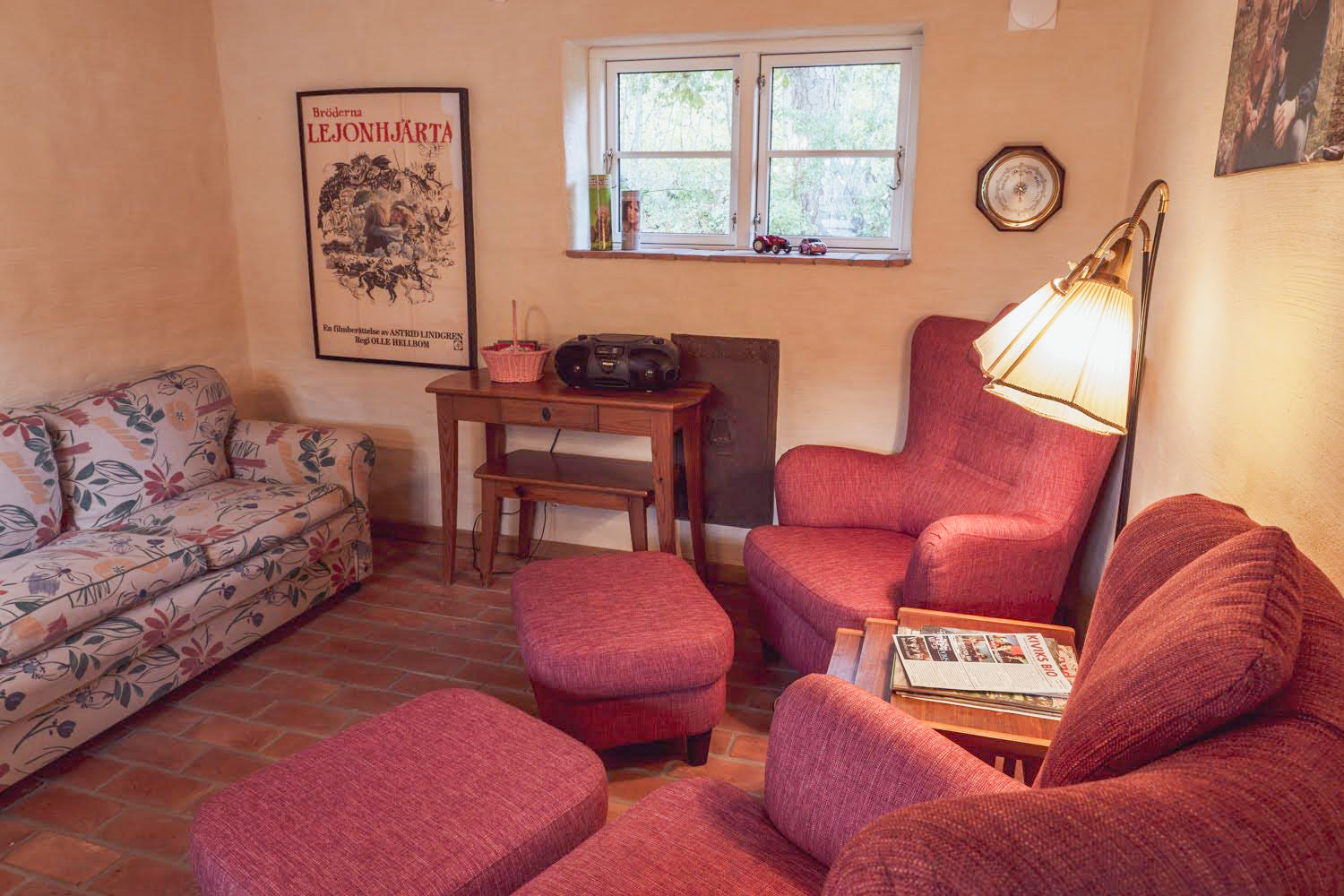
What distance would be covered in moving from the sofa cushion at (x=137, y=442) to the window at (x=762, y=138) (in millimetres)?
1694

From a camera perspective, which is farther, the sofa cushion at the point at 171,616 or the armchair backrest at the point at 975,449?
the armchair backrest at the point at 975,449

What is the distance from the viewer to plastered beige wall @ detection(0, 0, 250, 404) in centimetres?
299

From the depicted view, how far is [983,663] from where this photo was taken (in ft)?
5.95

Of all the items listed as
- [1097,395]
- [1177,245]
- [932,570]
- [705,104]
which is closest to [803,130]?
[705,104]

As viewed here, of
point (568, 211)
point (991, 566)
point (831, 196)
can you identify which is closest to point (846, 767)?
point (991, 566)

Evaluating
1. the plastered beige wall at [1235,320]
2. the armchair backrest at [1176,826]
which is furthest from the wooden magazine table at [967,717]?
the armchair backrest at [1176,826]

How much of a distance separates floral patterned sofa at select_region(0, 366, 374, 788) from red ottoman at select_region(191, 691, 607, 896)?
92 cm

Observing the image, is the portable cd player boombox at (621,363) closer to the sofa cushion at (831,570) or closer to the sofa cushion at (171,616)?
the sofa cushion at (831,570)

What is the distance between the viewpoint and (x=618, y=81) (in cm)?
350

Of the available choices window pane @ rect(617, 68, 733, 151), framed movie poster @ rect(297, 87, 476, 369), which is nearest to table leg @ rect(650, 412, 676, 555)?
framed movie poster @ rect(297, 87, 476, 369)

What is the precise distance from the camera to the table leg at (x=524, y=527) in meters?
3.65

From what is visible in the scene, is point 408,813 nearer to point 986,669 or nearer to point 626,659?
point 626,659

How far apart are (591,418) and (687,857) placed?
6.02ft

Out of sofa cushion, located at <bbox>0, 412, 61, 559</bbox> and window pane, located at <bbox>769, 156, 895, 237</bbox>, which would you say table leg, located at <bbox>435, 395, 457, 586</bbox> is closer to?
sofa cushion, located at <bbox>0, 412, 61, 559</bbox>
